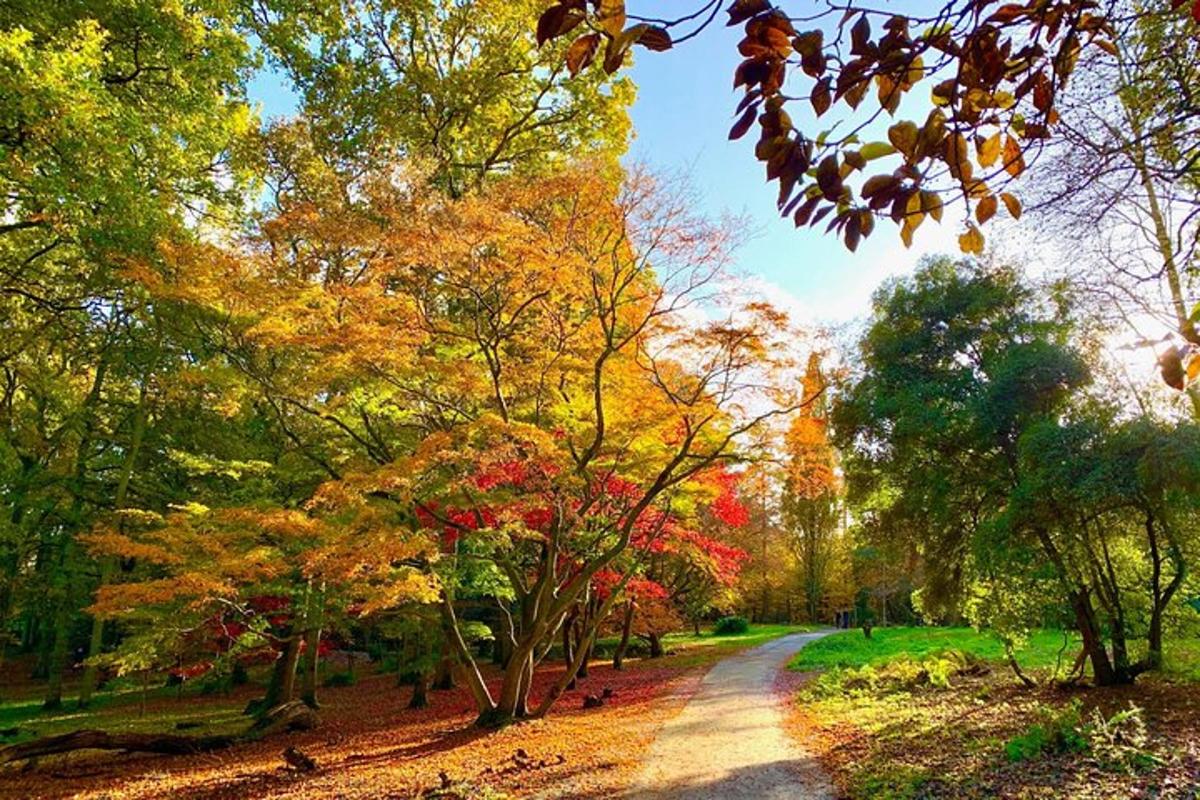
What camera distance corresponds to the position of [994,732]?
745 cm

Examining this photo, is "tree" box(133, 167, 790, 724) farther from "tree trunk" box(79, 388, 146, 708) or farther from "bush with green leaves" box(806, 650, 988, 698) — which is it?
"tree trunk" box(79, 388, 146, 708)

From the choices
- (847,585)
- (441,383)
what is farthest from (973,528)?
(847,585)

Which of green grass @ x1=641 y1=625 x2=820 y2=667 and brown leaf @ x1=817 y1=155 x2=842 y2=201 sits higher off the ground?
brown leaf @ x1=817 y1=155 x2=842 y2=201

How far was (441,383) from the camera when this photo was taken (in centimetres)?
923

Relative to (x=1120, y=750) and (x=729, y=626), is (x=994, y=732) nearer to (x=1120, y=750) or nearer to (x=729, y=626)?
(x=1120, y=750)

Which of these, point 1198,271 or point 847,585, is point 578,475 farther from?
point 847,585

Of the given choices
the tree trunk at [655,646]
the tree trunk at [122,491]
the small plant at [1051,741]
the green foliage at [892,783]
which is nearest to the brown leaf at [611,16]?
the green foliage at [892,783]

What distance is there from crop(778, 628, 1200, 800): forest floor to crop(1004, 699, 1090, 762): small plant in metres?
0.01

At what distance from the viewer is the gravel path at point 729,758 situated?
6023 millimetres

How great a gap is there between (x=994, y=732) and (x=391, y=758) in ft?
24.6

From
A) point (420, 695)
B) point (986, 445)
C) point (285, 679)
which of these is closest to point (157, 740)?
point (285, 679)

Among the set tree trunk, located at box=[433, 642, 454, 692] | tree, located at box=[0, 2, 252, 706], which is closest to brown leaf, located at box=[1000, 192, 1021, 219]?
tree, located at box=[0, 2, 252, 706]

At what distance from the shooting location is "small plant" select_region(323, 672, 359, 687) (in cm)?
2191

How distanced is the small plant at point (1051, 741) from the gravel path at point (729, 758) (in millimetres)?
1855
